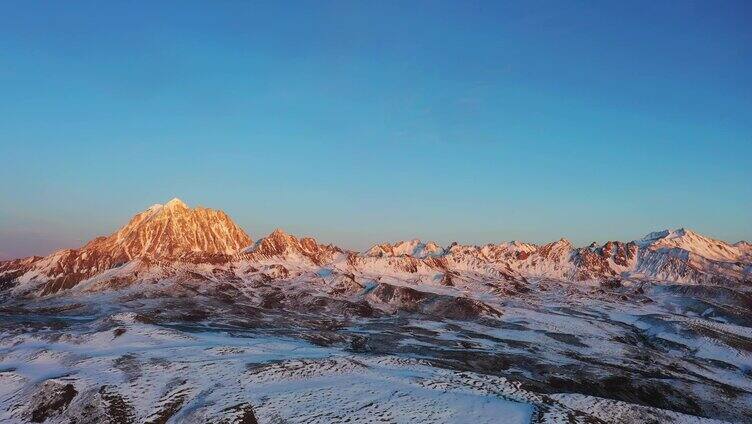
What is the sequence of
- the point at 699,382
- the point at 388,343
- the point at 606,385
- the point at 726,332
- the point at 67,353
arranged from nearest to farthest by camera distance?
the point at 67,353, the point at 606,385, the point at 699,382, the point at 388,343, the point at 726,332

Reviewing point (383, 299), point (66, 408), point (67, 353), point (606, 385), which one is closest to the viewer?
point (66, 408)

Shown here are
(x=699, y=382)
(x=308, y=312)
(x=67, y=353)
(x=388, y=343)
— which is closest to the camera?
(x=67, y=353)

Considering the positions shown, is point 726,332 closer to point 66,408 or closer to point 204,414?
point 204,414

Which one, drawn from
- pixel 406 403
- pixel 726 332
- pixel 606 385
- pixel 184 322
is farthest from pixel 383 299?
pixel 406 403

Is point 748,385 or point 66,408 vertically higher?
point 66,408

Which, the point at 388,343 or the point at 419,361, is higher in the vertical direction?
the point at 419,361

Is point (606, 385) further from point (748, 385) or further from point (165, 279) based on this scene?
point (165, 279)

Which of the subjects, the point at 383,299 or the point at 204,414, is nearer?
the point at 204,414

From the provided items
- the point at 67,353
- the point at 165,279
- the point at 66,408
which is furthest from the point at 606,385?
the point at 165,279

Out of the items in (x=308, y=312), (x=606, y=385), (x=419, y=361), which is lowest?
(x=308, y=312)
